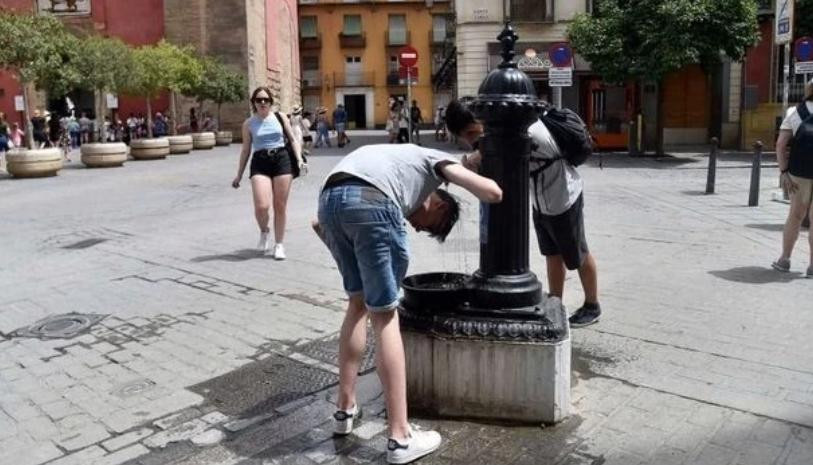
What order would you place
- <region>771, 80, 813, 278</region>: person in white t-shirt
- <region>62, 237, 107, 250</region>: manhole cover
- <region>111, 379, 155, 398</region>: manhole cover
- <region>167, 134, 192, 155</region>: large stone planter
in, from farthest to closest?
<region>167, 134, 192, 155</region>: large stone planter
<region>62, 237, 107, 250</region>: manhole cover
<region>771, 80, 813, 278</region>: person in white t-shirt
<region>111, 379, 155, 398</region>: manhole cover

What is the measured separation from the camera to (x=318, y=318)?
5348 mm

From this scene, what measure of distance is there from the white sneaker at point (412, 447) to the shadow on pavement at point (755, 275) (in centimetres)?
399

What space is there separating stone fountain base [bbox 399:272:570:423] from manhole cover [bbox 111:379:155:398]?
153cm

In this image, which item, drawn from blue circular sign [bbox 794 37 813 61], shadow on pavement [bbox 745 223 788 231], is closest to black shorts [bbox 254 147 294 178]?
shadow on pavement [bbox 745 223 788 231]

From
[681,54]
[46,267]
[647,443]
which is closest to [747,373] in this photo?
[647,443]

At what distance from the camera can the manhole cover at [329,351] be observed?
4410 mm

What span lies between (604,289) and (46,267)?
211 inches

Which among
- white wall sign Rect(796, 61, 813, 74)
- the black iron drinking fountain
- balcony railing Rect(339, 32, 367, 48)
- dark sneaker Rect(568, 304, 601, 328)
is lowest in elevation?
dark sneaker Rect(568, 304, 601, 328)

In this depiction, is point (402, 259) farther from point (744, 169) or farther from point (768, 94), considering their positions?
point (768, 94)

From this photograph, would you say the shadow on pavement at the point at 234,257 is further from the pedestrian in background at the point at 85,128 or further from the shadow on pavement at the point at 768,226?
the pedestrian in background at the point at 85,128

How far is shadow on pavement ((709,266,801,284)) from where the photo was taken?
20.3ft

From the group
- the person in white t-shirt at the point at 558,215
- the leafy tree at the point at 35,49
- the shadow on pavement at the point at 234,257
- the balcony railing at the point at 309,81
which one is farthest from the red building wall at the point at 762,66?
the balcony railing at the point at 309,81

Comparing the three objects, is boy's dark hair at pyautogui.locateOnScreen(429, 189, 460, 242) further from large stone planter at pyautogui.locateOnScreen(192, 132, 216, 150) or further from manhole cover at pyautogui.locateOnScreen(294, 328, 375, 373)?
large stone planter at pyautogui.locateOnScreen(192, 132, 216, 150)

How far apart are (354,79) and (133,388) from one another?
5906cm
